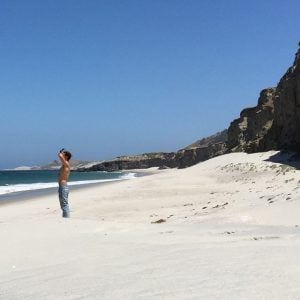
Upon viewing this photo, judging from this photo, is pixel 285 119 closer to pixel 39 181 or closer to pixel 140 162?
pixel 39 181

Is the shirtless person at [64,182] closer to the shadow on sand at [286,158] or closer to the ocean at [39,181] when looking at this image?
the shadow on sand at [286,158]

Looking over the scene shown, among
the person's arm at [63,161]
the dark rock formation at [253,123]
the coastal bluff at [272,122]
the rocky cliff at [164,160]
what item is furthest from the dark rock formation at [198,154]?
the person's arm at [63,161]

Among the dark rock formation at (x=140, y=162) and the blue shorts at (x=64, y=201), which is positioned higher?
the dark rock formation at (x=140, y=162)

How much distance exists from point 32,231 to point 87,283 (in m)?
3.68

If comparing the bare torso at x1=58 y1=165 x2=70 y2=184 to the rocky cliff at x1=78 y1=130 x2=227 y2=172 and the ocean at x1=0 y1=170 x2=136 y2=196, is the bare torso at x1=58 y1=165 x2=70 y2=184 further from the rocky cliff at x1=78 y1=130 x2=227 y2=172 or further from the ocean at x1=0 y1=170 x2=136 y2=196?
the rocky cliff at x1=78 y1=130 x2=227 y2=172

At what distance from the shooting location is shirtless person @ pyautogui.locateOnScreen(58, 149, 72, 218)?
10906 millimetres

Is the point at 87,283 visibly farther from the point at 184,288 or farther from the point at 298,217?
the point at 298,217

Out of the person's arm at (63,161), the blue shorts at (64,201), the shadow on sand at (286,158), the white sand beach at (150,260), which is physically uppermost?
the person's arm at (63,161)

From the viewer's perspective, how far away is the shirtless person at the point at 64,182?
35.8 feet

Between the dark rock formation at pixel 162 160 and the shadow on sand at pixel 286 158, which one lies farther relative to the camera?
the dark rock formation at pixel 162 160

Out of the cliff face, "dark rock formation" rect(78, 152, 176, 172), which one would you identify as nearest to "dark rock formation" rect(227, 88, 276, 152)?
the cliff face

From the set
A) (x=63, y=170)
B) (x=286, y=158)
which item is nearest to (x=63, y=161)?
(x=63, y=170)

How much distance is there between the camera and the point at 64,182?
36.7 ft

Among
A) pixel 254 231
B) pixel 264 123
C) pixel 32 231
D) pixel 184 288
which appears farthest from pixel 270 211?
pixel 264 123
